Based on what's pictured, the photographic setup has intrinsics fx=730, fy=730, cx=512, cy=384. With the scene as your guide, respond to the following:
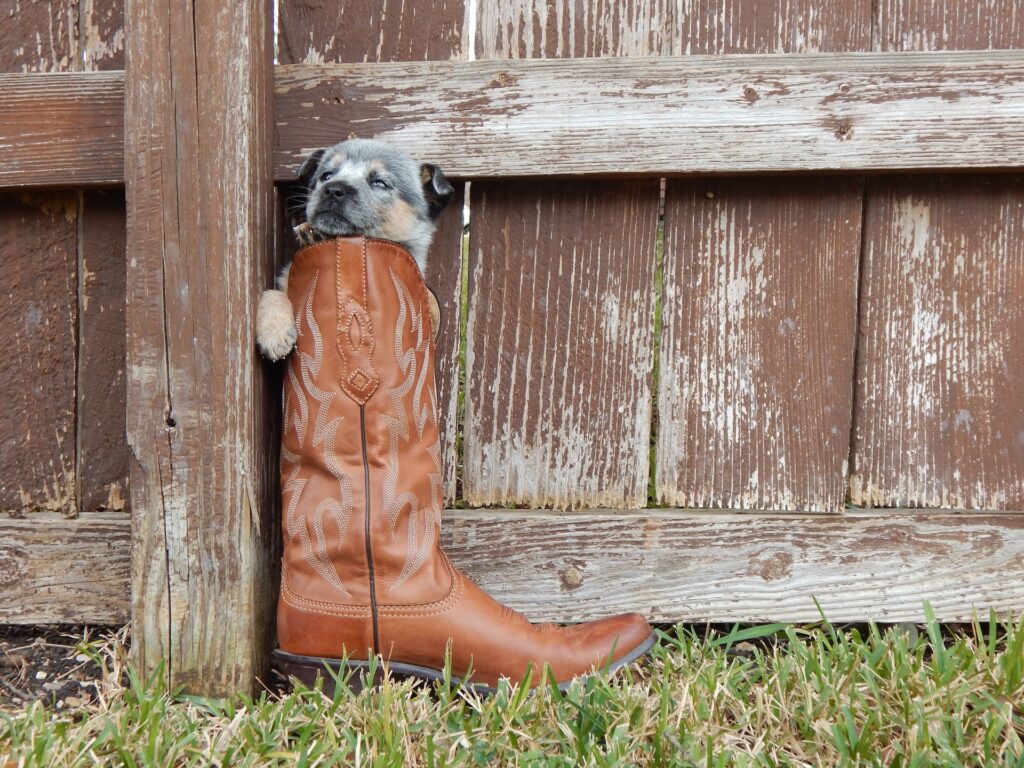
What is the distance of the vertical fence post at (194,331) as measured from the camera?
1.67 meters

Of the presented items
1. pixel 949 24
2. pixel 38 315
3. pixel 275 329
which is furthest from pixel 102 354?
pixel 949 24

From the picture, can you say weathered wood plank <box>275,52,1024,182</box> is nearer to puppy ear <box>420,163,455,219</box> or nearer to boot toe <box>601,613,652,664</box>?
puppy ear <box>420,163,455,219</box>

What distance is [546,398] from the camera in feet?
6.82

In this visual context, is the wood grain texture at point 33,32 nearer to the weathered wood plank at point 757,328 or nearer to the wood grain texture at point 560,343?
the wood grain texture at point 560,343

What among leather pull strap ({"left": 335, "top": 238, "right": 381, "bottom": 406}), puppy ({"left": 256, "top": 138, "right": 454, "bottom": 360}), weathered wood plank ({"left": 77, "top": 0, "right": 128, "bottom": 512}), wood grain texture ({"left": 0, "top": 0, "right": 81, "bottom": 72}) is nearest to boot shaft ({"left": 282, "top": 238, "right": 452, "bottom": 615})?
leather pull strap ({"left": 335, "top": 238, "right": 381, "bottom": 406})

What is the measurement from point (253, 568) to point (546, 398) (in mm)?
886

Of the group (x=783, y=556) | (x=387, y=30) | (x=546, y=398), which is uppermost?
(x=387, y=30)

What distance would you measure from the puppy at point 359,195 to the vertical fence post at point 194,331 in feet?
0.33

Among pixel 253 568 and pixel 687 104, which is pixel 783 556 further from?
pixel 253 568

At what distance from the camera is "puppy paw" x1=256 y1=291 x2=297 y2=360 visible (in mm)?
1719

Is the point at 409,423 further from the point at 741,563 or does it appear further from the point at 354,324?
the point at 741,563

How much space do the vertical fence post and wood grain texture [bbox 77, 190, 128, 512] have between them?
358 mm

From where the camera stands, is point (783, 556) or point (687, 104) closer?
point (687, 104)

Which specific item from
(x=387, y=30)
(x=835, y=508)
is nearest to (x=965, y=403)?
(x=835, y=508)
